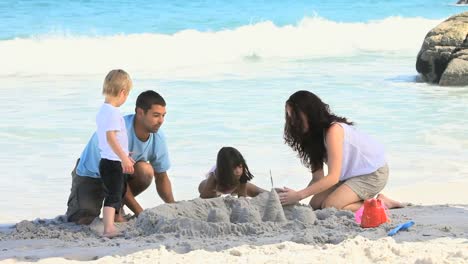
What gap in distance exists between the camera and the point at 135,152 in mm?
6410

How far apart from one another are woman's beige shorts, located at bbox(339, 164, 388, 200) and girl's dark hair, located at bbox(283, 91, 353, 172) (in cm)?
27

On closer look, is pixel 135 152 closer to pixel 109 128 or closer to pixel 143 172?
pixel 143 172

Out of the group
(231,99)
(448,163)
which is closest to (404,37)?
(231,99)

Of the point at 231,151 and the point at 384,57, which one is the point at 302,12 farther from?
the point at 231,151

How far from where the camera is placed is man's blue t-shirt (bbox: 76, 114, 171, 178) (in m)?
6.34

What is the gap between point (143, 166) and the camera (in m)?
6.38

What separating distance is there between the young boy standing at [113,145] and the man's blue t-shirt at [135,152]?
1.05ft

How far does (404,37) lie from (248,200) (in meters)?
21.3

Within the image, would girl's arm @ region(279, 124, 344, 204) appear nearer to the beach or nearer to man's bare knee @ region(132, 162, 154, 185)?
the beach

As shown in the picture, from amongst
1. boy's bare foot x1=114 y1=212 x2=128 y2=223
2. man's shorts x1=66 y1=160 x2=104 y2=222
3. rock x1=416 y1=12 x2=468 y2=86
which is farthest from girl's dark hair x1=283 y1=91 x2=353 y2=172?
rock x1=416 y1=12 x2=468 y2=86

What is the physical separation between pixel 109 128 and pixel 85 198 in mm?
787

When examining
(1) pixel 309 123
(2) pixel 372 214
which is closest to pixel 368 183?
(1) pixel 309 123

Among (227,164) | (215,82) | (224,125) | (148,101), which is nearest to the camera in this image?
(148,101)

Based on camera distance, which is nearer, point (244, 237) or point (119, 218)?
point (244, 237)
